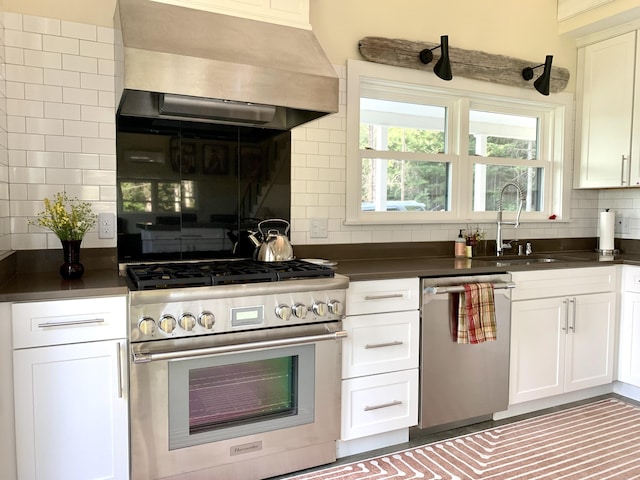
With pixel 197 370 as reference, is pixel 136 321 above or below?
above

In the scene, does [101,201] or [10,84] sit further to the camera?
[101,201]

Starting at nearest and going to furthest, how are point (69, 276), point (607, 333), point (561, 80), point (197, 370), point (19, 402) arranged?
1. point (19, 402)
2. point (197, 370)
3. point (69, 276)
4. point (607, 333)
5. point (561, 80)

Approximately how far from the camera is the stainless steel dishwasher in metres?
2.54

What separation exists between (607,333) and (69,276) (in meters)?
3.26

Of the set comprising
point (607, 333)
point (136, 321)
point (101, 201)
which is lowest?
point (607, 333)

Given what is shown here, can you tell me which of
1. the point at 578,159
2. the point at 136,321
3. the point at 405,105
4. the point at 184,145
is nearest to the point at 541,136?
the point at 578,159

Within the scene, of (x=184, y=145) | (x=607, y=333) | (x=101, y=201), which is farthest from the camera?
(x=607, y=333)

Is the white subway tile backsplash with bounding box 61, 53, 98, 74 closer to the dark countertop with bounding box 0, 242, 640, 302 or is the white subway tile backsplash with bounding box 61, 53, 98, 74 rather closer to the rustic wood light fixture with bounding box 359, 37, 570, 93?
the dark countertop with bounding box 0, 242, 640, 302

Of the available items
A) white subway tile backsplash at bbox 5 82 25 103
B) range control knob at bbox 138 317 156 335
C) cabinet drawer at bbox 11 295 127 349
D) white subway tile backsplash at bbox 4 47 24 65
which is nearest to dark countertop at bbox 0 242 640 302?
cabinet drawer at bbox 11 295 127 349

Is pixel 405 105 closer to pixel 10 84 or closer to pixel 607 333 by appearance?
pixel 607 333

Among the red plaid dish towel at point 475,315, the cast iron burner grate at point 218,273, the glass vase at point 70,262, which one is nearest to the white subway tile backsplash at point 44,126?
the glass vase at point 70,262

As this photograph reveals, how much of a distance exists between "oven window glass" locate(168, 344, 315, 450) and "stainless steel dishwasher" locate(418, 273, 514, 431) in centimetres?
70

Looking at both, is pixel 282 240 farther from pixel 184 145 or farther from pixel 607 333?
pixel 607 333

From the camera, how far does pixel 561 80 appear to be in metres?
3.75
